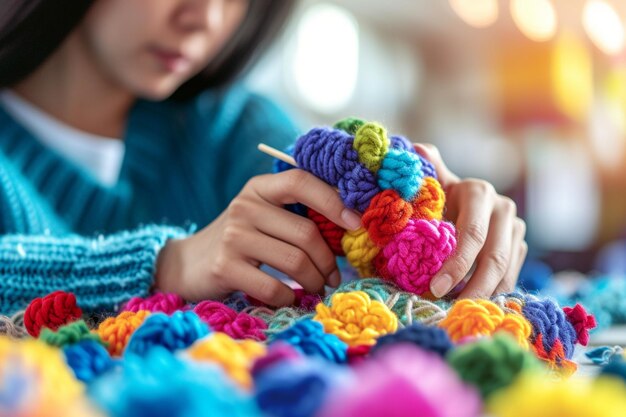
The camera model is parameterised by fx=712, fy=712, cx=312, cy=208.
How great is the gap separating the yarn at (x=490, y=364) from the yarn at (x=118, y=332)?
25 cm

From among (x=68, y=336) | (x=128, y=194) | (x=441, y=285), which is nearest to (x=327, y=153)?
(x=441, y=285)

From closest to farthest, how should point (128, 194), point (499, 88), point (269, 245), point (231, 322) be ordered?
1. point (231, 322)
2. point (269, 245)
3. point (128, 194)
4. point (499, 88)

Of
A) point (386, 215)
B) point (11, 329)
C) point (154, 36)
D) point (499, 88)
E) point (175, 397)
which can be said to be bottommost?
point (11, 329)

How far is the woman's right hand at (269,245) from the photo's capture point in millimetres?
611

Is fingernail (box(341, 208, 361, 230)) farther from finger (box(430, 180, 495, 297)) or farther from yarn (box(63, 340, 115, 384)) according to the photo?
yarn (box(63, 340, 115, 384))

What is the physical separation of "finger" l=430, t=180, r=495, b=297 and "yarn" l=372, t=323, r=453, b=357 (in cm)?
16

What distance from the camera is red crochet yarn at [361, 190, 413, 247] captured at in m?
0.56

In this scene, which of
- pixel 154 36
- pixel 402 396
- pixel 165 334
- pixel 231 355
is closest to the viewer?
pixel 402 396

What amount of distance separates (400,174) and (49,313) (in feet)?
1.03

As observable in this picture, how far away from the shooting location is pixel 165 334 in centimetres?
44

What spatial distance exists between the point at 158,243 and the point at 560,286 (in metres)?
0.61

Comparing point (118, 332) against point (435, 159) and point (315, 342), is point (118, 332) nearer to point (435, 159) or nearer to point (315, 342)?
point (315, 342)

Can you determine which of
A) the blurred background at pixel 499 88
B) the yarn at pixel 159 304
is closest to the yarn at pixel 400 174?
the yarn at pixel 159 304

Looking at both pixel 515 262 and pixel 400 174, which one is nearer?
pixel 400 174
